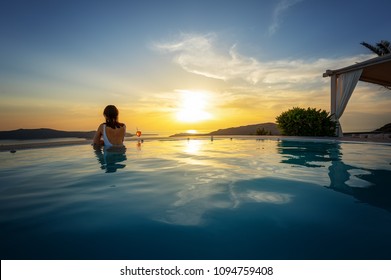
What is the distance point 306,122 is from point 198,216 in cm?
1335

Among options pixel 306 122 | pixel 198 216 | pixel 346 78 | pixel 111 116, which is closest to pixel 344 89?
pixel 346 78

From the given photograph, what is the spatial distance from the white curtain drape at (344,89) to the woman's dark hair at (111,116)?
513 inches

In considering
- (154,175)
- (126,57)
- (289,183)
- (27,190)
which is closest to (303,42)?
(126,57)

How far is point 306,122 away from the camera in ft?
43.5

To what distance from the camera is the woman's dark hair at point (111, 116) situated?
5.61m

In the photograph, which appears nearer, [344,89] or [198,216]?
[198,216]

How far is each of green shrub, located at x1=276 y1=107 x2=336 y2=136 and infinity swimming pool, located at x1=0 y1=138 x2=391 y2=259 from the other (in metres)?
9.63

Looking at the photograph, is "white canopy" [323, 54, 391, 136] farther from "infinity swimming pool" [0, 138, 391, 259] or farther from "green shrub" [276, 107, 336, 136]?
"infinity swimming pool" [0, 138, 391, 259]

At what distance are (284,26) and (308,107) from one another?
5655 mm

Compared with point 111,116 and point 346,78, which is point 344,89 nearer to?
point 346,78

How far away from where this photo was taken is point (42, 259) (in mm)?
1551

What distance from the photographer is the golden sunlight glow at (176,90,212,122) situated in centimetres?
1541

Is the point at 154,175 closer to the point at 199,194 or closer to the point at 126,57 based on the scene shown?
the point at 199,194

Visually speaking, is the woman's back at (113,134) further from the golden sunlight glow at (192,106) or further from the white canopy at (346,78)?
the white canopy at (346,78)
